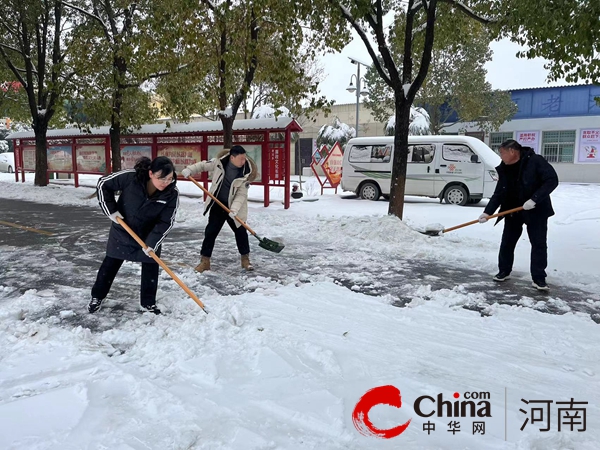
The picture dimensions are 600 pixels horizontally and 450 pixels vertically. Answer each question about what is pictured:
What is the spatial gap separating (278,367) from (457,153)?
11.9 m

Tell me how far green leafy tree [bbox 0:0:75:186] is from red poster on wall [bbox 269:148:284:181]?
673cm

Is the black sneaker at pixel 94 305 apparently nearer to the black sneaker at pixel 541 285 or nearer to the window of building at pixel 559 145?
the black sneaker at pixel 541 285

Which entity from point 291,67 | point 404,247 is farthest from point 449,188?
point 404,247

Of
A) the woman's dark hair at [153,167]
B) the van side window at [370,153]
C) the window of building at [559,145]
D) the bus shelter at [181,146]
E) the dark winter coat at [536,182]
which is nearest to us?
the woman's dark hair at [153,167]

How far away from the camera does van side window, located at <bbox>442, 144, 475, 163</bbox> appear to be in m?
13.8

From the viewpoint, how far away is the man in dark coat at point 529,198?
215 inches

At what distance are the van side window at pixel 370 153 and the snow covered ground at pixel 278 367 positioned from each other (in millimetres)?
9611

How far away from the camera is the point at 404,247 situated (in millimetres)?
7762

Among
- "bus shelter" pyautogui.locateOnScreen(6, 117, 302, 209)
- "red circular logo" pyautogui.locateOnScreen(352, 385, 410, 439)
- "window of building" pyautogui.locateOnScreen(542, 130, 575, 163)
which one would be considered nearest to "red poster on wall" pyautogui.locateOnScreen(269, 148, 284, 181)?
"bus shelter" pyautogui.locateOnScreen(6, 117, 302, 209)

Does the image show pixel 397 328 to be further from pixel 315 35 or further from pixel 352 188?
pixel 352 188

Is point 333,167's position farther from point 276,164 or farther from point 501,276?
point 501,276

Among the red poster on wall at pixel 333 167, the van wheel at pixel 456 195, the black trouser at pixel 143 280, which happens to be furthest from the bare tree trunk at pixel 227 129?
the black trouser at pixel 143 280

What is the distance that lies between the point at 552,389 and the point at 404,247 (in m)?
4.64

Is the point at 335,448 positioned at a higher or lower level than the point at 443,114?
lower
